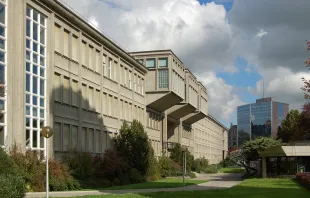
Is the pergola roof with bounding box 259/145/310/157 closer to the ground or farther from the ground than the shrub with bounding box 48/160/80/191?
farther from the ground

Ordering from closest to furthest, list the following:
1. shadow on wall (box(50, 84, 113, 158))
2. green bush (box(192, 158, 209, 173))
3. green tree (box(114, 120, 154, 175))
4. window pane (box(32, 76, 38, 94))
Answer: window pane (box(32, 76, 38, 94))
shadow on wall (box(50, 84, 113, 158))
green tree (box(114, 120, 154, 175))
green bush (box(192, 158, 209, 173))

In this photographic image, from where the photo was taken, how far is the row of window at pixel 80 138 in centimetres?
3894

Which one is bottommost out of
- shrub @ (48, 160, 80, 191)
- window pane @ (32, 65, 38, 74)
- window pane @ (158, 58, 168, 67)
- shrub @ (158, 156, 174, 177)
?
shrub @ (158, 156, 174, 177)

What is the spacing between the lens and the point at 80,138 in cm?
4325

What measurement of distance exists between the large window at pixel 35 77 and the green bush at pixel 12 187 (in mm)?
11955

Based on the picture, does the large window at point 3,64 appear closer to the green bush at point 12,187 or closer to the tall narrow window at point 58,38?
the tall narrow window at point 58,38

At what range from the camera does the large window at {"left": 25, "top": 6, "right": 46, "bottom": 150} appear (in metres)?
34.4

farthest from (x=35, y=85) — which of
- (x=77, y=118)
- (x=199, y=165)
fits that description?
(x=199, y=165)

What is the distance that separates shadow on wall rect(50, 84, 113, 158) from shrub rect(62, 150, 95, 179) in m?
0.70

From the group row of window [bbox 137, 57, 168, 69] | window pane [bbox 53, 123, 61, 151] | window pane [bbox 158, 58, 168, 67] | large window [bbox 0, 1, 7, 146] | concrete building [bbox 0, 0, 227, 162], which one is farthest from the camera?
row of window [bbox 137, 57, 168, 69]

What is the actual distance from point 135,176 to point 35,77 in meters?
15.3

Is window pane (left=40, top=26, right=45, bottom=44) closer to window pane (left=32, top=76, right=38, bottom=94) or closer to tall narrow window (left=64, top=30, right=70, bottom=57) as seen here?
window pane (left=32, top=76, right=38, bottom=94)

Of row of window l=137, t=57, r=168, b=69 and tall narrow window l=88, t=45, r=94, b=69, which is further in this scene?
row of window l=137, t=57, r=168, b=69

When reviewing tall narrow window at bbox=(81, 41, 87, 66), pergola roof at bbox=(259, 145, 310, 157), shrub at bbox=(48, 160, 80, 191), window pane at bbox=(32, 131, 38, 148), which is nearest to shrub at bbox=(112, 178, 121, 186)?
shrub at bbox=(48, 160, 80, 191)
